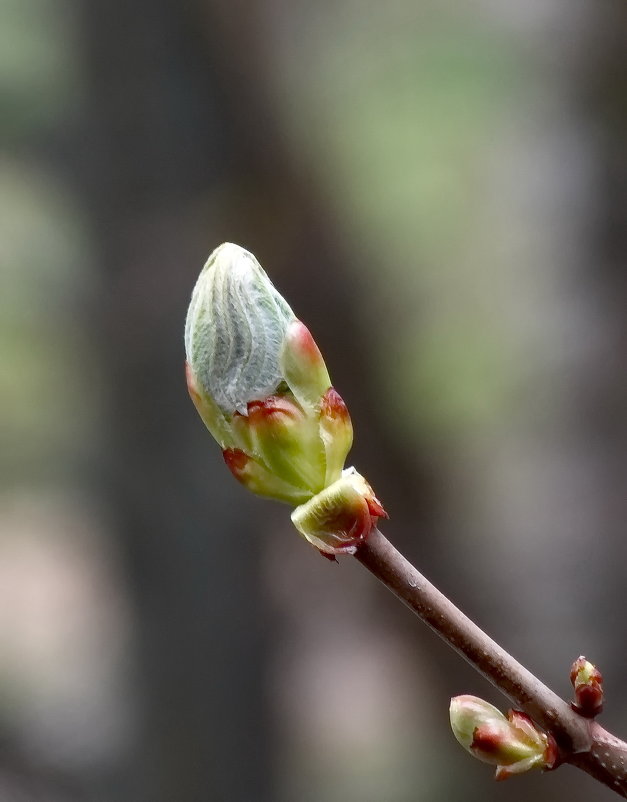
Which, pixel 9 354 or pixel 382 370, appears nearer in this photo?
pixel 382 370

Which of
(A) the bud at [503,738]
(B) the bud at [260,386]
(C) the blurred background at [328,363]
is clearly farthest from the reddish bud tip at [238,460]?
(C) the blurred background at [328,363]

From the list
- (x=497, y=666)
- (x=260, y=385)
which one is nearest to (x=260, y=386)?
(x=260, y=385)

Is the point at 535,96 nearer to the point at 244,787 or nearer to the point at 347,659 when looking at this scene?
the point at 347,659

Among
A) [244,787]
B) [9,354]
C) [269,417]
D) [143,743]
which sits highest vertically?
[269,417]

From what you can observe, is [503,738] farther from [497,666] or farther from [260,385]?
[260,385]

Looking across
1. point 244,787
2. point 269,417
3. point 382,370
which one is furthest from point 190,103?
point 269,417

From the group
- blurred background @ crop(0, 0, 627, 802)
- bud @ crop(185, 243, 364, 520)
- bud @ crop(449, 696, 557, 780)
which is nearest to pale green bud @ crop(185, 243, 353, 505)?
bud @ crop(185, 243, 364, 520)
